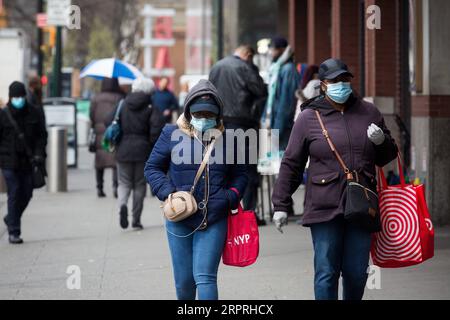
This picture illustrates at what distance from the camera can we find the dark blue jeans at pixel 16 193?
1266cm

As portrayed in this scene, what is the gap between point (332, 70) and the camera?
738 cm

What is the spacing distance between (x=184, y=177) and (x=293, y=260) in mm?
3834

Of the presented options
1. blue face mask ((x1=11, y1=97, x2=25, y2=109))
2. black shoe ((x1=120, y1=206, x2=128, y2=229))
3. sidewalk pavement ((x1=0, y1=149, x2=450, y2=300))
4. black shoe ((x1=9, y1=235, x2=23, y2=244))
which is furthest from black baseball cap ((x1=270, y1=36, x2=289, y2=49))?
black shoe ((x1=9, y1=235, x2=23, y2=244))

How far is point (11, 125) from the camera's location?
496 inches

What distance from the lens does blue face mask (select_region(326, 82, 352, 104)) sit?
7285mm

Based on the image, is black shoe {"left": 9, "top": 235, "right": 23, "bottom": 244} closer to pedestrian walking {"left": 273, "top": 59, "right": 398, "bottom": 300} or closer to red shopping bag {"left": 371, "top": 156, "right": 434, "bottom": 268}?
pedestrian walking {"left": 273, "top": 59, "right": 398, "bottom": 300}

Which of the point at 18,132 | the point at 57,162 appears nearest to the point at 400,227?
the point at 18,132

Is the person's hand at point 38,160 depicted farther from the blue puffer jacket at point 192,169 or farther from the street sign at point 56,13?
the street sign at point 56,13

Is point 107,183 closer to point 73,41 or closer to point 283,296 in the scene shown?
point 283,296

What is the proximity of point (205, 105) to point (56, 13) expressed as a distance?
699 inches

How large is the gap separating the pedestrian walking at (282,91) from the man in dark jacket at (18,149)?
2724 mm

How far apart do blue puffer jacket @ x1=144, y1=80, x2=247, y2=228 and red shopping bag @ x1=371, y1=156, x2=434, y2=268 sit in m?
0.89

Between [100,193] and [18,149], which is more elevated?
[18,149]

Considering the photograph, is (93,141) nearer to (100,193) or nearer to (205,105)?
(100,193)
